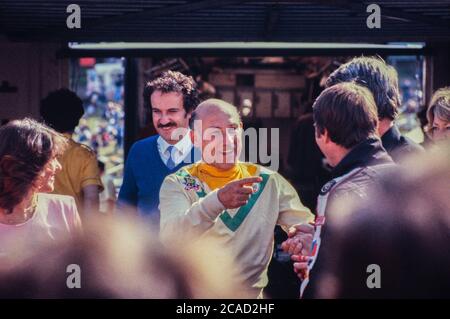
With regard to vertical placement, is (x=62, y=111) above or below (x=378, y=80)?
below

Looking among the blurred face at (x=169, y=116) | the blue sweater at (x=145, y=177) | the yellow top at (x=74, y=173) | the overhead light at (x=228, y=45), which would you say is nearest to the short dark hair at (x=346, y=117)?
the blue sweater at (x=145, y=177)

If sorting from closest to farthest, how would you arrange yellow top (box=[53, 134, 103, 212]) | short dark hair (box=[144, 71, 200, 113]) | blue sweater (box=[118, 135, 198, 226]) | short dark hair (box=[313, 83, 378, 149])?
1. short dark hair (box=[313, 83, 378, 149])
2. blue sweater (box=[118, 135, 198, 226])
3. short dark hair (box=[144, 71, 200, 113])
4. yellow top (box=[53, 134, 103, 212])

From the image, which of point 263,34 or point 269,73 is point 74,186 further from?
point 269,73

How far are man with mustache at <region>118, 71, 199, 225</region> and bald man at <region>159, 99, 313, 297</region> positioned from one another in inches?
28.1

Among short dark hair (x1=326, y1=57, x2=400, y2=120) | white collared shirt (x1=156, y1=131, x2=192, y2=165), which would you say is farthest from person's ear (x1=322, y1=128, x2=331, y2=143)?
white collared shirt (x1=156, y1=131, x2=192, y2=165)

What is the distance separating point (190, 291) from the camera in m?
3.30

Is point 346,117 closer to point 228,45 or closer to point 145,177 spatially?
point 145,177

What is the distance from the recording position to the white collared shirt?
12.5ft

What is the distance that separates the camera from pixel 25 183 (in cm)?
301

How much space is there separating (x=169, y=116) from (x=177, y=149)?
0.60 ft

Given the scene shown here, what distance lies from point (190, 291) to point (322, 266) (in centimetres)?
96

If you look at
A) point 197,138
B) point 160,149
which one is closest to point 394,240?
point 197,138

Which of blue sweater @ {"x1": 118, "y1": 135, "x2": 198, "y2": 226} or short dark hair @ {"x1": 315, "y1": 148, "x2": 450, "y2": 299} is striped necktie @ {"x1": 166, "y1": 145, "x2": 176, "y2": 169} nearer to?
blue sweater @ {"x1": 118, "y1": 135, "x2": 198, "y2": 226}

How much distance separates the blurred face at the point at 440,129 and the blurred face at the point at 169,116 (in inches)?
50.5
